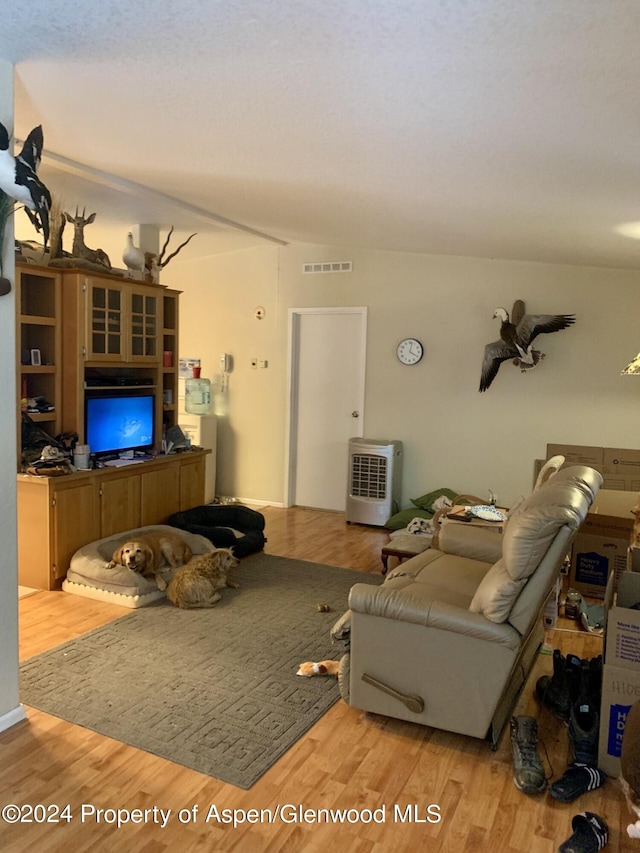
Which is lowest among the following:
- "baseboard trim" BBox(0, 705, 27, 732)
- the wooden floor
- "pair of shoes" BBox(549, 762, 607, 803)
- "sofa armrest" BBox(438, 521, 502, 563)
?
the wooden floor

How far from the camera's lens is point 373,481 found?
603cm

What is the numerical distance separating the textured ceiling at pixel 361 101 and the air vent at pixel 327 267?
86.3 inches

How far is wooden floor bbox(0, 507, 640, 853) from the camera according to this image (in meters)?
2.05

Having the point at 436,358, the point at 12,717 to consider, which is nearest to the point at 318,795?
the point at 12,717

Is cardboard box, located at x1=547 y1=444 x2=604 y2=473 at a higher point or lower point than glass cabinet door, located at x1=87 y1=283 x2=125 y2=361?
lower

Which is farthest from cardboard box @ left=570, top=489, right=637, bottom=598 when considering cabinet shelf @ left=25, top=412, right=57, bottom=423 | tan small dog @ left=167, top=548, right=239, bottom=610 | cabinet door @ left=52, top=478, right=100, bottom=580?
cabinet shelf @ left=25, top=412, right=57, bottom=423

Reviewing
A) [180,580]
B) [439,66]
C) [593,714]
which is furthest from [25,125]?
[593,714]

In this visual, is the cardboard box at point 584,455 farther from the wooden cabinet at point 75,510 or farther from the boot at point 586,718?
the wooden cabinet at point 75,510

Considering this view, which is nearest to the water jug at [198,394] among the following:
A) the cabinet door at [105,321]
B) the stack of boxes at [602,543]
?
the cabinet door at [105,321]

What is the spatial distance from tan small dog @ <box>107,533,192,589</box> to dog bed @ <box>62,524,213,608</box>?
4 cm

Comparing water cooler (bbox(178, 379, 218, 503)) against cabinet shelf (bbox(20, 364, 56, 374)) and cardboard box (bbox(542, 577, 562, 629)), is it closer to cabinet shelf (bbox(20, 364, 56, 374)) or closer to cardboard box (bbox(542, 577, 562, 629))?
cabinet shelf (bbox(20, 364, 56, 374))

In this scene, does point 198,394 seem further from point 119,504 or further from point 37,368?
point 37,368

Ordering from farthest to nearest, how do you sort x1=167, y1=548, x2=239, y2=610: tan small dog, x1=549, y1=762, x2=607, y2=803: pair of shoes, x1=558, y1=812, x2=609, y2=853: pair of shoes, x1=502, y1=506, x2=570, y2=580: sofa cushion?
x1=167, y1=548, x2=239, y2=610: tan small dog
x1=502, y1=506, x2=570, y2=580: sofa cushion
x1=549, y1=762, x2=607, y2=803: pair of shoes
x1=558, y1=812, x2=609, y2=853: pair of shoes

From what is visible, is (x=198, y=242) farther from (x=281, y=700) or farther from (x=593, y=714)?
(x=593, y=714)
